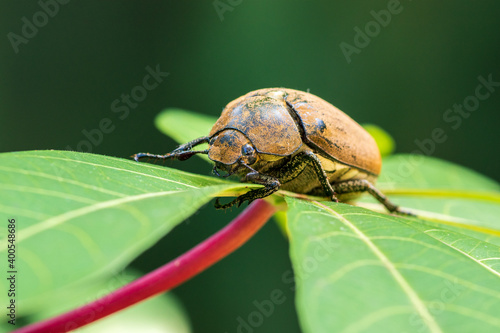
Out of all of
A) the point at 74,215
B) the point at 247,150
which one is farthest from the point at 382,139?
the point at 74,215

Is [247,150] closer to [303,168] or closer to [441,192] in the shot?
[303,168]

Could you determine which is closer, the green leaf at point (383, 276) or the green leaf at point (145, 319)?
the green leaf at point (383, 276)

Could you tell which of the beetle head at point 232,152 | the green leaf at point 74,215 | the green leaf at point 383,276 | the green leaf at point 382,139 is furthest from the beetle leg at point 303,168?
the green leaf at point 382,139

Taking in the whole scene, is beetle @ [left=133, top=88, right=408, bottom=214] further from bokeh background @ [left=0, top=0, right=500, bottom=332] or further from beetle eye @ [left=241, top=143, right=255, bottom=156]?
bokeh background @ [left=0, top=0, right=500, bottom=332]

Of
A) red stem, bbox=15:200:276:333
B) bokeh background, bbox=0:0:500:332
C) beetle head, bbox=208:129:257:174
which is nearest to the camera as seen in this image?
red stem, bbox=15:200:276:333

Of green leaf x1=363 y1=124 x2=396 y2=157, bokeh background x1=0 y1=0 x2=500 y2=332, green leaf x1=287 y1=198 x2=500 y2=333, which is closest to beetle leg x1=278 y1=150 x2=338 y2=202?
green leaf x1=287 y1=198 x2=500 y2=333

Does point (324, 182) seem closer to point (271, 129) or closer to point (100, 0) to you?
point (271, 129)

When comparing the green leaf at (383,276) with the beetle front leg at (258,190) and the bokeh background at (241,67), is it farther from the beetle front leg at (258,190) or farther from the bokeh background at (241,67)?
the bokeh background at (241,67)
